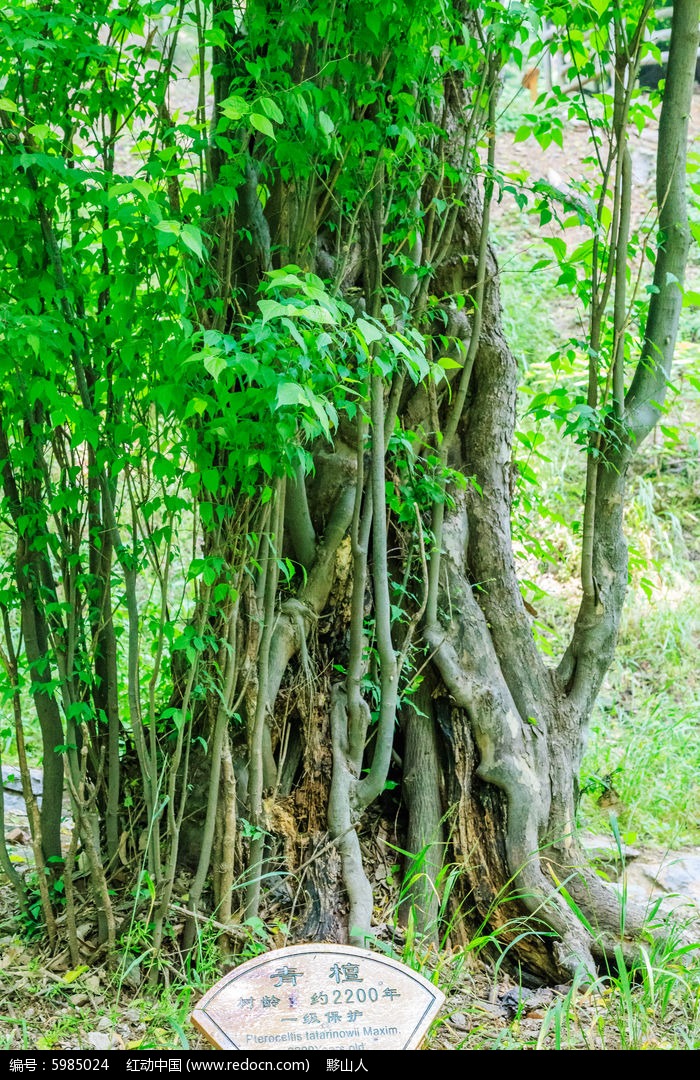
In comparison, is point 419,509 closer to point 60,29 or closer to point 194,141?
point 194,141

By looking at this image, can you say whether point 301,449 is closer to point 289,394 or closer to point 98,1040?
point 289,394

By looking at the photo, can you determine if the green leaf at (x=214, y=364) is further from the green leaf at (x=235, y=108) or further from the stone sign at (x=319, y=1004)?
the stone sign at (x=319, y=1004)

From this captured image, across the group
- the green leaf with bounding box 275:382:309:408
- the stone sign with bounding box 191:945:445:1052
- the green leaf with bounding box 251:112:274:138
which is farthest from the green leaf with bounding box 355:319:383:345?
the stone sign with bounding box 191:945:445:1052

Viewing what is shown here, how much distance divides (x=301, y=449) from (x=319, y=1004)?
129 centimetres

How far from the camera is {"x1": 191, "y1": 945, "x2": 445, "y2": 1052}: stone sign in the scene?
1951mm

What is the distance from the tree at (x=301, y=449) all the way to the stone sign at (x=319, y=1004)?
74cm

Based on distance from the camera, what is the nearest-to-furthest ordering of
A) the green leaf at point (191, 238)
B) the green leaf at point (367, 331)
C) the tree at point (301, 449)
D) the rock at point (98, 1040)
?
the green leaf at point (191, 238)
the green leaf at point (367, 331)
the tree at point (301, 449)
the rock at point (98, 1040)

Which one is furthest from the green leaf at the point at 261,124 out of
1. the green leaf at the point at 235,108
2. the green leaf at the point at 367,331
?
the green leaf at the point at 367,331

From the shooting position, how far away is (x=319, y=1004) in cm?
202

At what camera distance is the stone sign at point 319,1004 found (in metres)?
1.95

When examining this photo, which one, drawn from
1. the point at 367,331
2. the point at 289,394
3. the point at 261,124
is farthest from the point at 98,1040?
the point at 261,124

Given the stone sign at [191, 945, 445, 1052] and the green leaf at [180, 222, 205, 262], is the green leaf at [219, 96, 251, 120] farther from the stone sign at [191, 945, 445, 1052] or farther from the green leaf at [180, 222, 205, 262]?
the stone sign at [191, 945, 445, 1052]

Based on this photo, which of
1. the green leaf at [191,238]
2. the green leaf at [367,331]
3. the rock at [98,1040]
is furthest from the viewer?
the rock at [98,1040]

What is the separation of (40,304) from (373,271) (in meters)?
1.13
